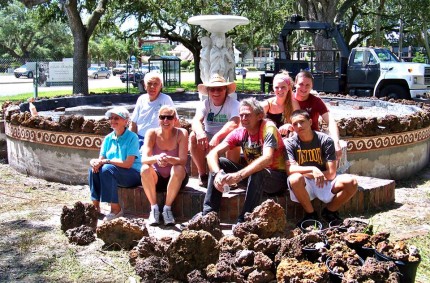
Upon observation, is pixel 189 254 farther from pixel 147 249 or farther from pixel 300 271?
pixel 300 271

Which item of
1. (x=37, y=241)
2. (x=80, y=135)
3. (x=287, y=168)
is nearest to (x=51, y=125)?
(x=80, y=135)

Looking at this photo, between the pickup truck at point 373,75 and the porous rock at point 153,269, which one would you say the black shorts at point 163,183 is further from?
the pickup truck at point 373,75

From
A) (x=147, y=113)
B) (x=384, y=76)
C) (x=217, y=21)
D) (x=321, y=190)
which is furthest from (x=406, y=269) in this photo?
(x=384, y=76)

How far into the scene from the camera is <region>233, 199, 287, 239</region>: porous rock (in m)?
4.29

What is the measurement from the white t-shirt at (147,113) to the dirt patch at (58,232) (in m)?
1.00

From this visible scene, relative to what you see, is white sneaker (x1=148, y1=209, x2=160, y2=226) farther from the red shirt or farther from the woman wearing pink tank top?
the red shirt

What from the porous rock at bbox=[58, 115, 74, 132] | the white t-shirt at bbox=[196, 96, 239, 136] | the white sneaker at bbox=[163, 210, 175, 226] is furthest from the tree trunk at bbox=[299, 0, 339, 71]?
the white sneaker at bbox=[163, 210, 175, 226]

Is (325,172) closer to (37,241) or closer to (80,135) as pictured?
(37,241)

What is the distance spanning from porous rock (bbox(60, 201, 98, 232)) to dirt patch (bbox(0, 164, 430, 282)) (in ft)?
0.40

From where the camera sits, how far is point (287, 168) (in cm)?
483

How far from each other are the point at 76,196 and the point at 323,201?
313cm

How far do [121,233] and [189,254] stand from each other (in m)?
0.93

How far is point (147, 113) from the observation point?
591 cm

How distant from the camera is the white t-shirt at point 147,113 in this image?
5.88 metres
